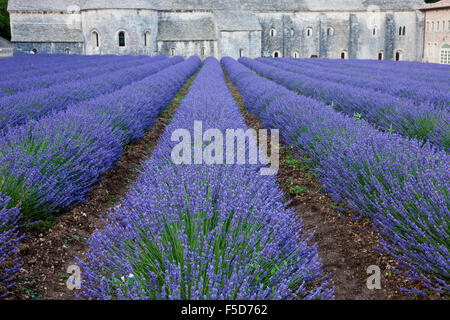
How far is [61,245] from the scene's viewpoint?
330 cm

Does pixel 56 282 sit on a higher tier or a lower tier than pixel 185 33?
lower

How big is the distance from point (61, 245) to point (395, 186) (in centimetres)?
251

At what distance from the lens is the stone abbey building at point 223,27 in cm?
3284

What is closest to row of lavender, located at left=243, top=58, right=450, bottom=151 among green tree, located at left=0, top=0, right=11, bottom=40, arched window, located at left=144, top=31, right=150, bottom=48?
arched window, located at left=144, top=31, right=150, bottom=48

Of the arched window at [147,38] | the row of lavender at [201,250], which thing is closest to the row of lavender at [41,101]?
the row of lavender at [201,250]

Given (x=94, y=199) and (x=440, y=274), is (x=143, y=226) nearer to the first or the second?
(x=440, y=274)

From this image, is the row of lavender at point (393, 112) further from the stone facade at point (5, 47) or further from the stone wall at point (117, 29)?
the stone facade at point (5, 47)

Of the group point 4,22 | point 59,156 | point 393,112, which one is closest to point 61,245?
point 59,156

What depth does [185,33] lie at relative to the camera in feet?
114

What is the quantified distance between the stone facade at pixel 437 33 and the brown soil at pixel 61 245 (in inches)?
1329

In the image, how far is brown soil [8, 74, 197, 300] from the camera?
2660 millimetres

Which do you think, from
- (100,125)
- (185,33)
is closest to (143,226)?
(100,125)

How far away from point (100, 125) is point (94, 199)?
116 centimetres

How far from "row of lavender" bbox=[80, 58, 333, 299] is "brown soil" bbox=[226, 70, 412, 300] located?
384 mm
